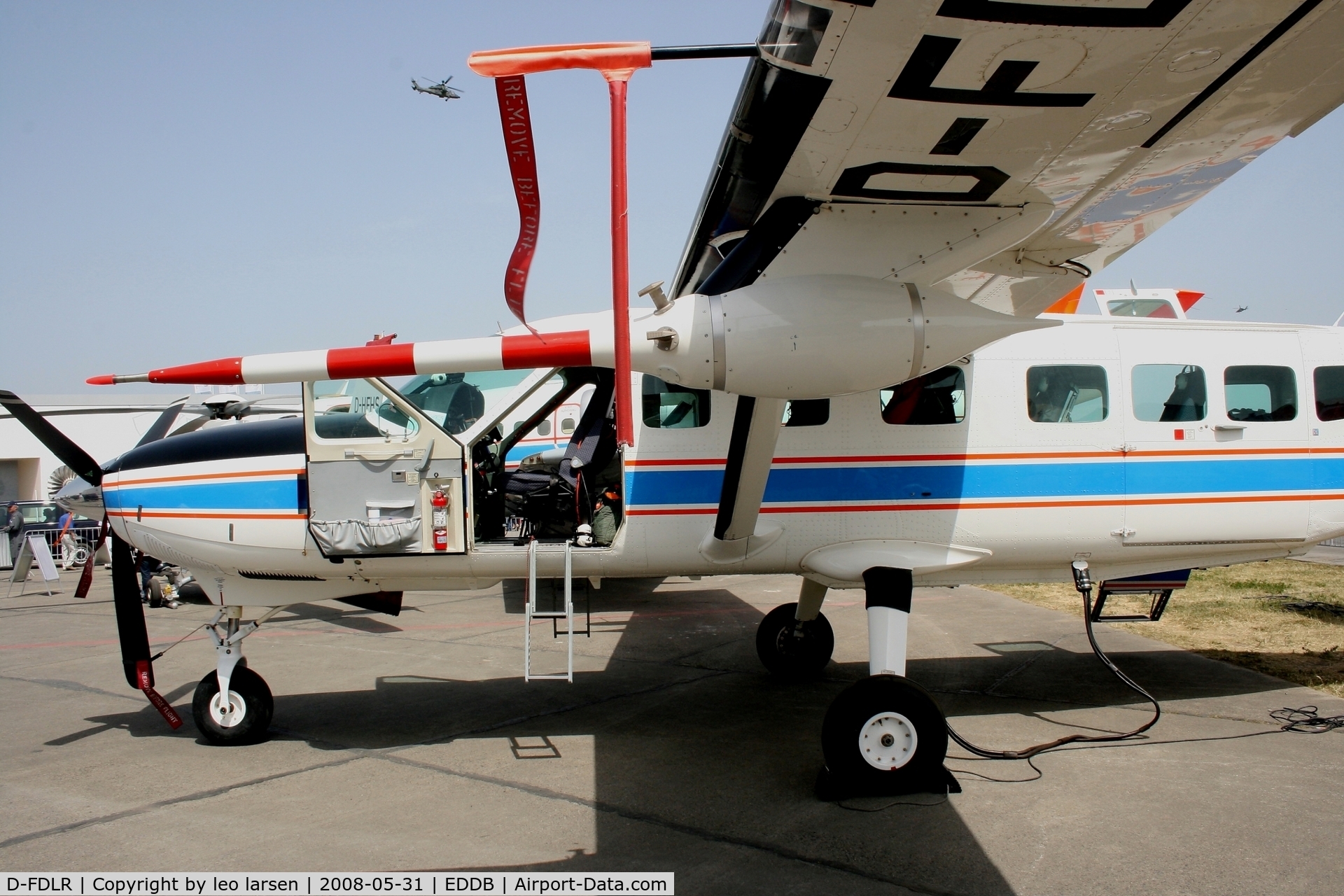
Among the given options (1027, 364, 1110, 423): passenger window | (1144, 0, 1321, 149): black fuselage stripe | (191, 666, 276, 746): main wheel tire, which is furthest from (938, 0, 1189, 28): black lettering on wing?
(191, 666, 276, 746): main wheel tire

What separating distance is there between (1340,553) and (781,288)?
1853cm

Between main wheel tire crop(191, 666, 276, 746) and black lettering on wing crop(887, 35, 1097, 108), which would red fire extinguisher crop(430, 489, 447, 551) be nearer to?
main wheel tire crop(191, 666, 276, 746)

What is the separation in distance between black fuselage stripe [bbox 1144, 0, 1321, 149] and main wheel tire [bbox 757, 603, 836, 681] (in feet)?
16.9

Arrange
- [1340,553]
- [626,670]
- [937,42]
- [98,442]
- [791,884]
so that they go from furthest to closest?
1. [98,442]
2. [1340,553]
3. [626,670]
4. [791,884]
5. [937,42]

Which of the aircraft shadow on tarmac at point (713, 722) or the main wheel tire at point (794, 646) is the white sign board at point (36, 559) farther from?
the main wheel tire at point (794, 646)

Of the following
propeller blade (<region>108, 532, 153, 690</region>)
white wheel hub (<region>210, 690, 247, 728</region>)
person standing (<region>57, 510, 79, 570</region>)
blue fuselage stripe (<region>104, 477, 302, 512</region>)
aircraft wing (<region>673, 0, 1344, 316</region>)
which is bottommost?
person standing (<region>57, 510, 79, 570</region>)

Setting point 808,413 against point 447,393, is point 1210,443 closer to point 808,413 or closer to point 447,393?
point 808,413

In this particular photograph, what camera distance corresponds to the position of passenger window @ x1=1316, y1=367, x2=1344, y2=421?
681cm

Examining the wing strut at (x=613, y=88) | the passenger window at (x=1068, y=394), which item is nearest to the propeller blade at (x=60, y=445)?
the wing strut at (x=613, y=88)

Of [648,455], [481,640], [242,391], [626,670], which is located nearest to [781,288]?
[648,455]

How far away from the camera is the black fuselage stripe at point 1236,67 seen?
10.9 ft

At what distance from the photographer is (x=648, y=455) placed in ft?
20.7

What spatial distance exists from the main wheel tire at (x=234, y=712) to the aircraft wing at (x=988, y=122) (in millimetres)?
4500

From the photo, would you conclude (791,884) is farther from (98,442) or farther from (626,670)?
(98,442)
